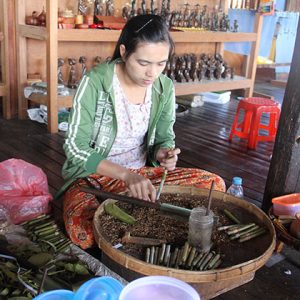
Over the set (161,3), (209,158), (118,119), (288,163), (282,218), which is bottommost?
(209,158)

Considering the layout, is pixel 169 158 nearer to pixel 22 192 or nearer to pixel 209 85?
pixel 22 192

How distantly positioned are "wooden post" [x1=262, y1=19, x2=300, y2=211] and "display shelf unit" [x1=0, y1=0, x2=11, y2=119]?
261cm

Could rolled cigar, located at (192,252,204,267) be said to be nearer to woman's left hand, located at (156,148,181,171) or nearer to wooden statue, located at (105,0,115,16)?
woman's left hand, located at (156,148,181,171)

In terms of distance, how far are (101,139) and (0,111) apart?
8.63 ft

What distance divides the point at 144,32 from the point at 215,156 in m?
1.88

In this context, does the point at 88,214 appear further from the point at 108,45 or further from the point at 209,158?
the point at 108,45

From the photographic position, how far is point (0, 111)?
4.17m

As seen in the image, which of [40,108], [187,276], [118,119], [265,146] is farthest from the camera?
[40,108]

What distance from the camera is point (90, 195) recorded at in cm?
175

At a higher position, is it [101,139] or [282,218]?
[101,139]

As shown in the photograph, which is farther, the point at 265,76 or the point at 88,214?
the point at 265,76

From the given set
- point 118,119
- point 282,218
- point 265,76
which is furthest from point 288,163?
point 265,76

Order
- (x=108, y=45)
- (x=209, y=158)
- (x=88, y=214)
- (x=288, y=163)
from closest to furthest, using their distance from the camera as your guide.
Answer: (x=88, y=214), (x=288, y=163), (x=209, y=158), (x=108, y=45)

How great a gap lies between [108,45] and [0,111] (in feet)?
4.25
